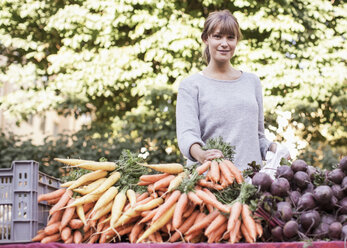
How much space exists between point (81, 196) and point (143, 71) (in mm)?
5030

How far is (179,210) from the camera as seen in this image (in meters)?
1.86

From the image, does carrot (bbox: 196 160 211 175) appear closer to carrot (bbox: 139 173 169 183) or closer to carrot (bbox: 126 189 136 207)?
carrot (bbox: 139 173 169 183)

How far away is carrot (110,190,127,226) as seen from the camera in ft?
6.31

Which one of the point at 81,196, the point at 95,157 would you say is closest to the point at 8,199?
the point at 81,196

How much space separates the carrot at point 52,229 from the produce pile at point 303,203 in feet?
2.83

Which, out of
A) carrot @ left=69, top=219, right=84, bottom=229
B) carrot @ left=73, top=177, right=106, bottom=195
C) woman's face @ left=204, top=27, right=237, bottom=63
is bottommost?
carrot @ left=69, top=219, right=84, bottom=229

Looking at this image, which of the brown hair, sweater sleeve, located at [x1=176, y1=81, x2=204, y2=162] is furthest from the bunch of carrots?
the brown hair

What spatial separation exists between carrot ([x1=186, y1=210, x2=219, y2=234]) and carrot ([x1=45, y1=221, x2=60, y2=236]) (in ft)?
1.95

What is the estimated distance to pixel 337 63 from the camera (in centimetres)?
703

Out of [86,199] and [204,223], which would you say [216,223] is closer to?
[204,223]

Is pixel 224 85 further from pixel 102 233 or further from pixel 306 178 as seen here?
pixel 102 233

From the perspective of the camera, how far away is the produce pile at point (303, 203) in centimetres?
171

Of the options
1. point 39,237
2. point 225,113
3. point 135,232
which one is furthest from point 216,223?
point 225,113

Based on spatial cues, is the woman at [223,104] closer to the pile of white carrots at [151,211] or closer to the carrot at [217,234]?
the pile of white carrots at [151,211]
